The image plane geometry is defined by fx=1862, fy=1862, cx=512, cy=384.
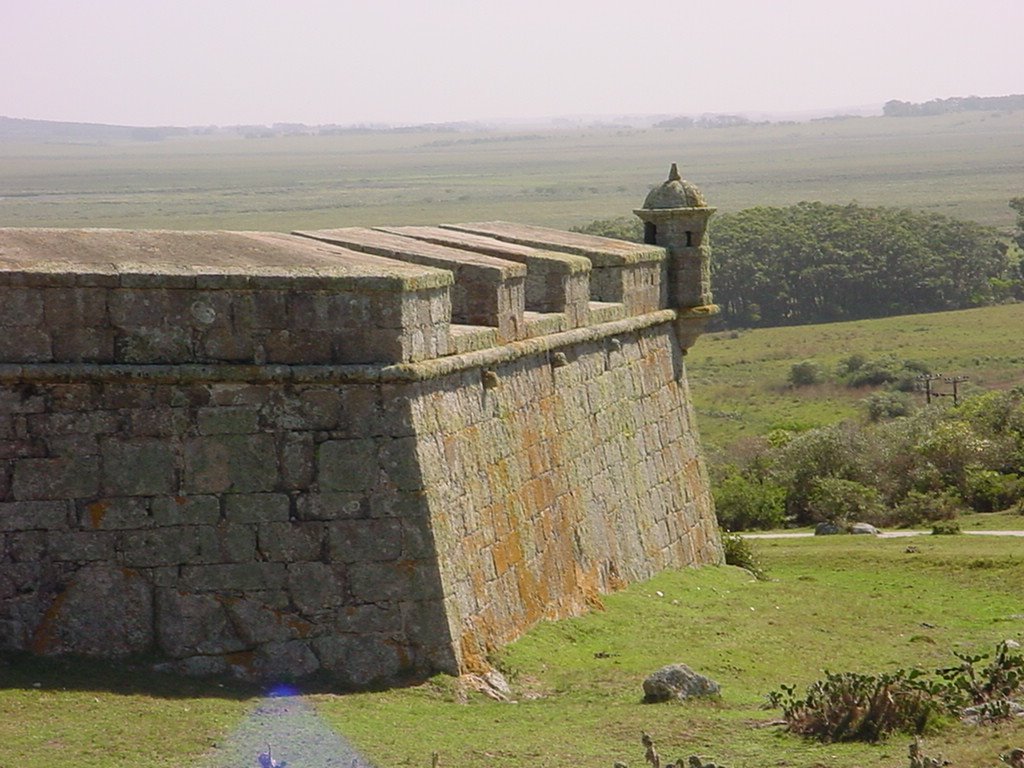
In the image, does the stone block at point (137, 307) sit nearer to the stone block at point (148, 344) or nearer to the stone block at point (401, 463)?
the stone block at point (148, 344)

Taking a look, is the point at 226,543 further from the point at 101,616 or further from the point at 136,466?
the point at 101,616

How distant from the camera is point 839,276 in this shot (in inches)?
2899

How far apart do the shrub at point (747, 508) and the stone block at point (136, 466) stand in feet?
63.0

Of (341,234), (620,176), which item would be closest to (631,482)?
(341,234)

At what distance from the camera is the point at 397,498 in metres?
13.4

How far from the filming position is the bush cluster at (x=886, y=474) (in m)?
31.6

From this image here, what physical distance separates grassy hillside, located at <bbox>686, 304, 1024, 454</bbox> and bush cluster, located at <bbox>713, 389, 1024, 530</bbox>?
5.69 metres

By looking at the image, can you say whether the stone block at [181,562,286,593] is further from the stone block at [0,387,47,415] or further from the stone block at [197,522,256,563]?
the stone block at [0,387,47,415]

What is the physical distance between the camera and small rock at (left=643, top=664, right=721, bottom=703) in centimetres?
1334

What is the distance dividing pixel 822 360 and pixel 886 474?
26525 mm

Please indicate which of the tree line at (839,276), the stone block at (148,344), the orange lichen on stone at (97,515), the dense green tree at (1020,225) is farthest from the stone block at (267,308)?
the dense green tree at (1020,225)

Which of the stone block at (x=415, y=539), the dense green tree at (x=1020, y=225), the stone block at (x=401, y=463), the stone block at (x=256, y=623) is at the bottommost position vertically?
the dense green tree at (x=1020, y=225)

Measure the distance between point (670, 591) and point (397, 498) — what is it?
6077mm

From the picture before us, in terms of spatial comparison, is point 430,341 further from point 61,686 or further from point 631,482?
point 631,482
